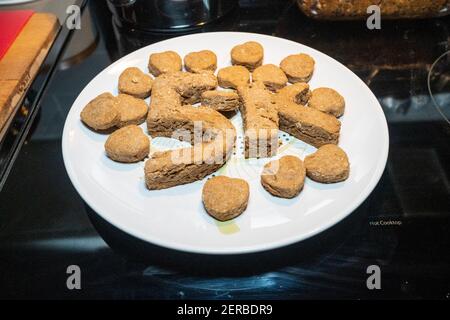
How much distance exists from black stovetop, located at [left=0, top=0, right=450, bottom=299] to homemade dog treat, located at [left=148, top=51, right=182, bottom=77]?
26 cm

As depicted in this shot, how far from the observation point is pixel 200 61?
3.62ft

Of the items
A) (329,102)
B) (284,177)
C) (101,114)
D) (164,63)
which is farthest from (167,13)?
(284,177)

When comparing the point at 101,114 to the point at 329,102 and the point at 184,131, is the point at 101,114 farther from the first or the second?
the point at 329,102

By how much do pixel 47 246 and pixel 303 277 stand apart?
50 cm

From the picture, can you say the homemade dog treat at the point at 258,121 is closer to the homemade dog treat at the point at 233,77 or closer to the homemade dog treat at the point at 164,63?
the homemade dog treat at the point at 233,77

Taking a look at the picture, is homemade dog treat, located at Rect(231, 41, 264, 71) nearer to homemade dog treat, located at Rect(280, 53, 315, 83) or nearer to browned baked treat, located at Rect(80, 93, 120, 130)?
homemade dog treat, located at Rect(280, 53, 315, 83)

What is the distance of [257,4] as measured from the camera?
4.90 ft

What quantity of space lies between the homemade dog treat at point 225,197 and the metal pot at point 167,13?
2.26ft

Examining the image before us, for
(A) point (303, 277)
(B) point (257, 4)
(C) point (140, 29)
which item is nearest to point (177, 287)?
(A) point (303, 277)

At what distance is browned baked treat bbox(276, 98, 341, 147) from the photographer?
0.92 metres

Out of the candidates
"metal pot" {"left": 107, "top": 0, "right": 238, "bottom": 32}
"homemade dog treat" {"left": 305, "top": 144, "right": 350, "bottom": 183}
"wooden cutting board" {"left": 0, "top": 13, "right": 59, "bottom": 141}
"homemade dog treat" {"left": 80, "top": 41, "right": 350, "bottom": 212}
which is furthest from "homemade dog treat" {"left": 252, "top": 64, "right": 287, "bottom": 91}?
"wooden cutting board" {"left": 0, "top": 13, "right": 59, "bottom": 141}

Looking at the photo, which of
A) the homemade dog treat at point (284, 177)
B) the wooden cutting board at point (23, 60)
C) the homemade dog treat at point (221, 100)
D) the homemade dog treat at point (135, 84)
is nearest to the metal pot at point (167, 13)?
the wooden cutting board at point (23, 60)

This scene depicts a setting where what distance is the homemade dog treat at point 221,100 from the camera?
994 mm
